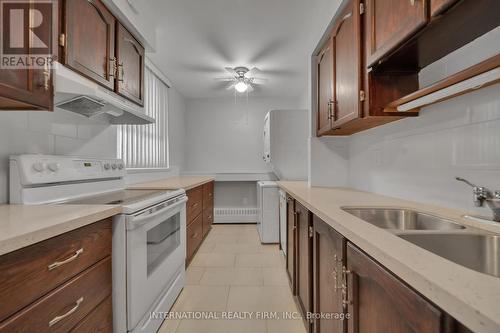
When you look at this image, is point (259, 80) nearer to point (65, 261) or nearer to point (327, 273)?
point (327, 273)

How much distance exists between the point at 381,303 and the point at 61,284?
1.05 meters

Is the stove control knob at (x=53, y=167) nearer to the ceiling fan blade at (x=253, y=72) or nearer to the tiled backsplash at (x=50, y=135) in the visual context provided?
the tiled backsplash at (x=50, y=135)

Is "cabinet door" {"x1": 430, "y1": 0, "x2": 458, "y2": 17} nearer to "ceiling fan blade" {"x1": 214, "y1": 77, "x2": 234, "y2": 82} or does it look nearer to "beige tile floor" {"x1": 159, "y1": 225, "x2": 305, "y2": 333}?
"beige tile floor" {"x1": 159, "y1": 225, "x2": 305, "y2": 333}

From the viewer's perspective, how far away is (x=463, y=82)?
2.67 ft

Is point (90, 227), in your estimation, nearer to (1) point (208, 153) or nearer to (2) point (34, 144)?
(2) point (34, 144)

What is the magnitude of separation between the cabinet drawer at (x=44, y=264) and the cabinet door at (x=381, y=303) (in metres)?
1.00

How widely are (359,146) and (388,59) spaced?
0.98 metres

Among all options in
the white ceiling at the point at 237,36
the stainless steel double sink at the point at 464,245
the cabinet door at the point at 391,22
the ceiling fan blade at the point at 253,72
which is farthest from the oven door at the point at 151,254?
the ceiling fan blade at the point at 253,72

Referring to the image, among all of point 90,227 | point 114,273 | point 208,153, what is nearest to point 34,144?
point 90,227

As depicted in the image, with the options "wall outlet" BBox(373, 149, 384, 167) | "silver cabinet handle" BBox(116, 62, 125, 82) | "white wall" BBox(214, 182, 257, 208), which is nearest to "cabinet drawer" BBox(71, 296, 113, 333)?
"silver cabinet handle" BBox(116, 62, 125, 82)

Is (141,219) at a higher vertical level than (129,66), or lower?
lower

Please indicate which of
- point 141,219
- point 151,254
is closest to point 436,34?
point 141,219

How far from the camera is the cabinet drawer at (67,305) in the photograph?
74 cm

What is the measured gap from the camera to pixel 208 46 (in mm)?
2842
